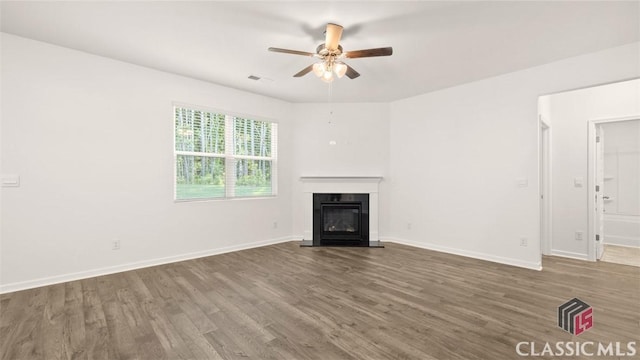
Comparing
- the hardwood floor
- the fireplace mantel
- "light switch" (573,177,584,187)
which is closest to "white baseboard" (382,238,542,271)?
the hardwood floor

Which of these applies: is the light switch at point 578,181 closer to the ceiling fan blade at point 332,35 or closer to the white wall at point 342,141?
the white wall at point 342,141

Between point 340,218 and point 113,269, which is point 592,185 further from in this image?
point 113,269

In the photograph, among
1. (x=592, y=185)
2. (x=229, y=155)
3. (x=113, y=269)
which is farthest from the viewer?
(x=229, y=155)

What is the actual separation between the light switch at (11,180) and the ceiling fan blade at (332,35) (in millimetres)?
3596

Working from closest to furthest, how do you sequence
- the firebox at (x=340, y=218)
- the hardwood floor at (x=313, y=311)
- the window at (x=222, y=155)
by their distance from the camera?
the hardwood floor at (x=313, y=311), the window at (x=222, y=155), the firebox at (x=340, y=218)

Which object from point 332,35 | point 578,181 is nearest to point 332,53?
point 332,35

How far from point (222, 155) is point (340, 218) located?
2499 mm

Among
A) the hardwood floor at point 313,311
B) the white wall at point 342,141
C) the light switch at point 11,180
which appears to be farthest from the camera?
the white wall at point 342,141

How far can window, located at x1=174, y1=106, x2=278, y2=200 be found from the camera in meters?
4.25

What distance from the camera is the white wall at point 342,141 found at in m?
5.58

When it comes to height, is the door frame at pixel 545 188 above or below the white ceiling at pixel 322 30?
below

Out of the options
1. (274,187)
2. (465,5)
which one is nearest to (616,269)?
(465,5)

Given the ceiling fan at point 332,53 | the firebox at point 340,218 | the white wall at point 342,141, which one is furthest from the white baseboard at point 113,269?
the ceiling fan at point 332,53

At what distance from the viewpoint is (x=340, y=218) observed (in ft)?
18.0
